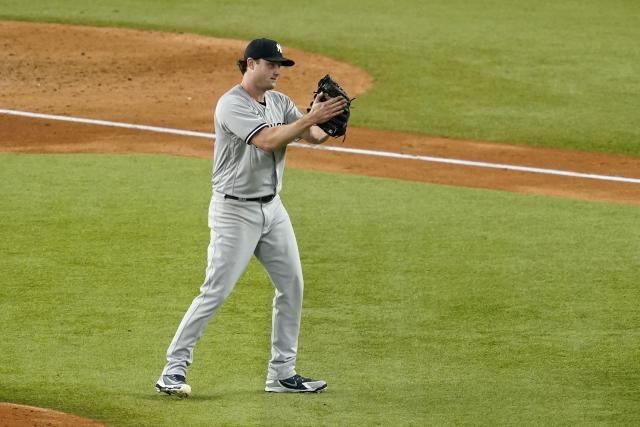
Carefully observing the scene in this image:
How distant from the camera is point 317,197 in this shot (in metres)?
11.9

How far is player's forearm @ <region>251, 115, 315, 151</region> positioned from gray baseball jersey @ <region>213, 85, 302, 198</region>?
0.18 ft

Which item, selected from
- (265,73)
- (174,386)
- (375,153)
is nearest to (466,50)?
(375,153)

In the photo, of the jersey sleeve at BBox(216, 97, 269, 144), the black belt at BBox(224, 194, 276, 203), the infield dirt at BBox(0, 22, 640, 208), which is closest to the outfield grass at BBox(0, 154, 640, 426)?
the infield dirt at BBox(0, 22, 640, 208)

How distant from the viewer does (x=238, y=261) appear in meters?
7.08

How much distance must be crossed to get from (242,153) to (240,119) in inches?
10.1

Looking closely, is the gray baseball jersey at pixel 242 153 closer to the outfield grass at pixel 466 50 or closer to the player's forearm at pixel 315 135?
the player's forearm at pixel 315 135

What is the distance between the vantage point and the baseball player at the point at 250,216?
6945mm

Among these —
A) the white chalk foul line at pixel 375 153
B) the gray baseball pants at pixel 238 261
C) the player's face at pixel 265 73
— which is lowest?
the white chalk foul line at pixel 375 153

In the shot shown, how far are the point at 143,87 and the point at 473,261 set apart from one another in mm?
8292

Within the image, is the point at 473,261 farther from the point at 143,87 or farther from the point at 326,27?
the point at 326,27

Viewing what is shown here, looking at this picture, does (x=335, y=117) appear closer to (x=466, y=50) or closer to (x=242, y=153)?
(x=242, y=153)

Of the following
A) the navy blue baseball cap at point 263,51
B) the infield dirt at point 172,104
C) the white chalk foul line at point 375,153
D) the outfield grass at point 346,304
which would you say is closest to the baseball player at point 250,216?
the navy blue baseball cap at point 263,51

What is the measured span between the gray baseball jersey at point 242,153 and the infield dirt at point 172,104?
584cm

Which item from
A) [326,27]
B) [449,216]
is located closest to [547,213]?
[449,216]
